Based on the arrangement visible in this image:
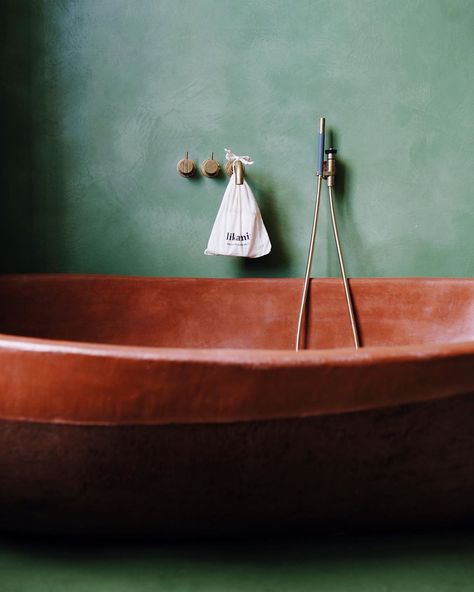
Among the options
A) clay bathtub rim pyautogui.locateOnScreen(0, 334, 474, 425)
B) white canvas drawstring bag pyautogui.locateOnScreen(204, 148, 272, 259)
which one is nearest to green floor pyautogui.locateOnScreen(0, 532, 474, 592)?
clay bathtub rim pyautogui.locateOnScreen(0, 334, 474, 425)

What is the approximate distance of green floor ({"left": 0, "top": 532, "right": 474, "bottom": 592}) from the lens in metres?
0.88

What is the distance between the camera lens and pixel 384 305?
1778 millimetres

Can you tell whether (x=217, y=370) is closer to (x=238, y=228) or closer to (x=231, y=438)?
(x=231, y=438)

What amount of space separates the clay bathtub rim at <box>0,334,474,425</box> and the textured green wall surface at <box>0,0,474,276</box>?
4.02ft

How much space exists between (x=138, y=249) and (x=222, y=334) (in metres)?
0.47

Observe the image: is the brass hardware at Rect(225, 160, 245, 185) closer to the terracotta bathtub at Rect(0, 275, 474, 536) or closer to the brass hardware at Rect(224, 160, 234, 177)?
the brass hardware at Rect(224, 160, 234, 177)

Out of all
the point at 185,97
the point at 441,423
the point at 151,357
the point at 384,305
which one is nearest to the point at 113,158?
the point at 185,97

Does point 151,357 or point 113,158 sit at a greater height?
point 113,158

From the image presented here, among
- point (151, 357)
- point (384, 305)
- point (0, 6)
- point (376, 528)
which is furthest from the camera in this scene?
point (0, 6)

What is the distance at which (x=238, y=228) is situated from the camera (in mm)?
1831

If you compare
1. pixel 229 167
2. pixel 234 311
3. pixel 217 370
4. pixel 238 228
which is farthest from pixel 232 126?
pixel 217 370

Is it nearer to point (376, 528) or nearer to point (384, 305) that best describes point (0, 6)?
point (384, 305)

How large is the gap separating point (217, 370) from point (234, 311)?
3.52ft

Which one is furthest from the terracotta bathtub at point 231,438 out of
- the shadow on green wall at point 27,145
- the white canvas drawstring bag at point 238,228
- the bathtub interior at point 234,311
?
the shadow on green wall at point 27,145
